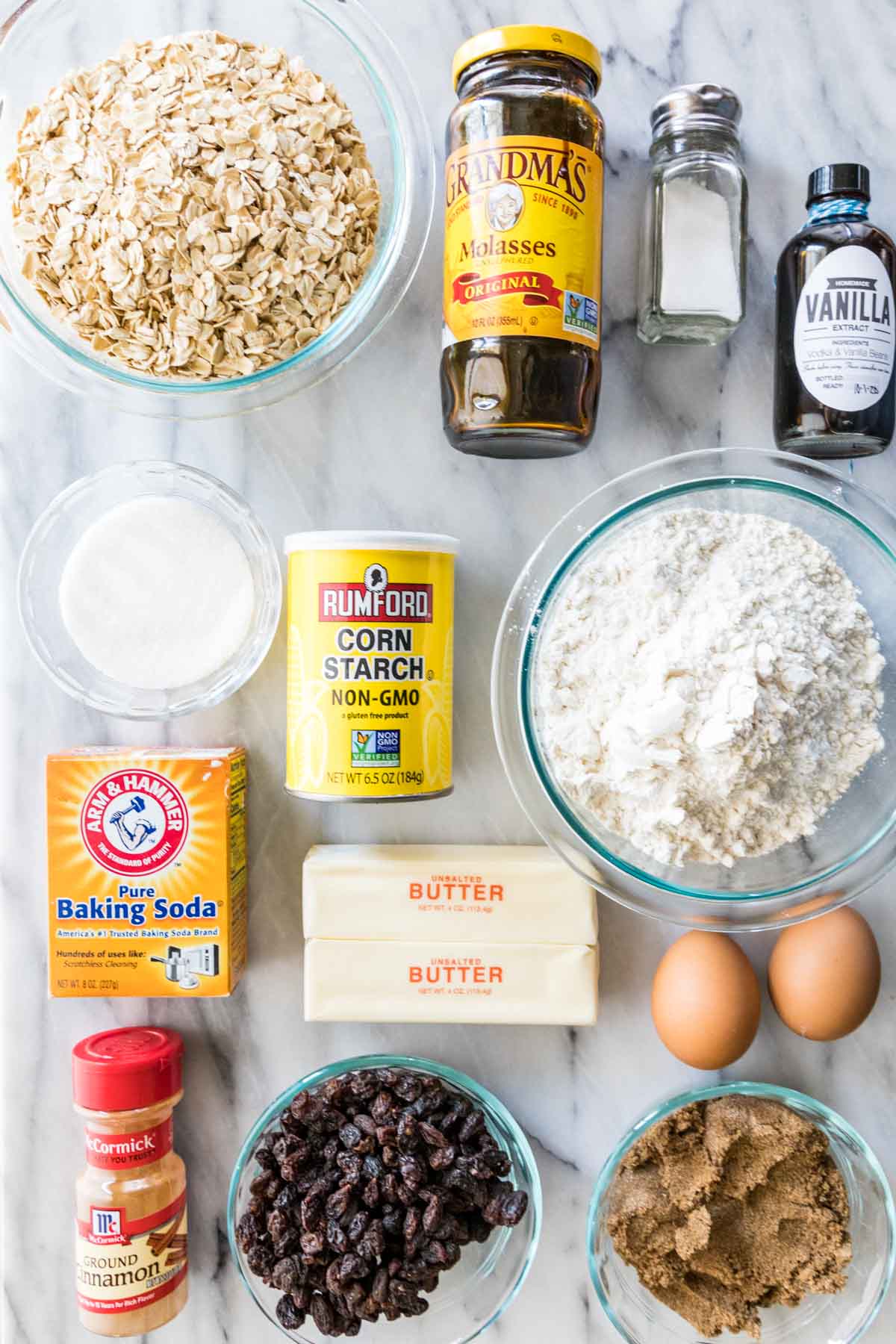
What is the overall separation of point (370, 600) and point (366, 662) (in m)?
0.06

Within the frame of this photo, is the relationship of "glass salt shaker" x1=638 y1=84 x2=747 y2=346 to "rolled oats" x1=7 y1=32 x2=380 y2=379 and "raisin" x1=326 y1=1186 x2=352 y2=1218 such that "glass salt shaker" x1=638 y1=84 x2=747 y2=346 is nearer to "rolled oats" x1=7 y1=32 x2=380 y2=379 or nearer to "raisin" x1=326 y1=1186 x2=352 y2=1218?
"rolled oats" x1=7 y1=32 x2=380 y2=379

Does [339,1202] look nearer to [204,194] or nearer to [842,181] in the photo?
[204,194]

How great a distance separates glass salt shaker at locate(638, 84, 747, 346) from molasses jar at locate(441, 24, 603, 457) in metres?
0.08

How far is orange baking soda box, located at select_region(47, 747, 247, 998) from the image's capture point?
0.89 meters

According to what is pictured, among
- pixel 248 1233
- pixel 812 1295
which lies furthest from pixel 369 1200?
pixel 812 1295

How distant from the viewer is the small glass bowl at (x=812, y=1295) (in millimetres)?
921

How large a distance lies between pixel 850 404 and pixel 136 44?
735 mm

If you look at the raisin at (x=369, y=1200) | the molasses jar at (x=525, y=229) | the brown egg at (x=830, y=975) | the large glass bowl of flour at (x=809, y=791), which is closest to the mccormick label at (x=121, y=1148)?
the raisin at (x=369, y=1200)

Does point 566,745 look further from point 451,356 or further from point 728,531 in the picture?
point 451,356

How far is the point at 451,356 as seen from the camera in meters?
0.87

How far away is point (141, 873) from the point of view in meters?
0.90

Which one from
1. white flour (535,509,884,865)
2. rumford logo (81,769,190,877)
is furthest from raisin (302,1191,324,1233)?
white flour (535,509,884,865)

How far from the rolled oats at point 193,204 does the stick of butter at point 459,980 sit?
1.86 ft

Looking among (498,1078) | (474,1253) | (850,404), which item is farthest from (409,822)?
(850,404)
